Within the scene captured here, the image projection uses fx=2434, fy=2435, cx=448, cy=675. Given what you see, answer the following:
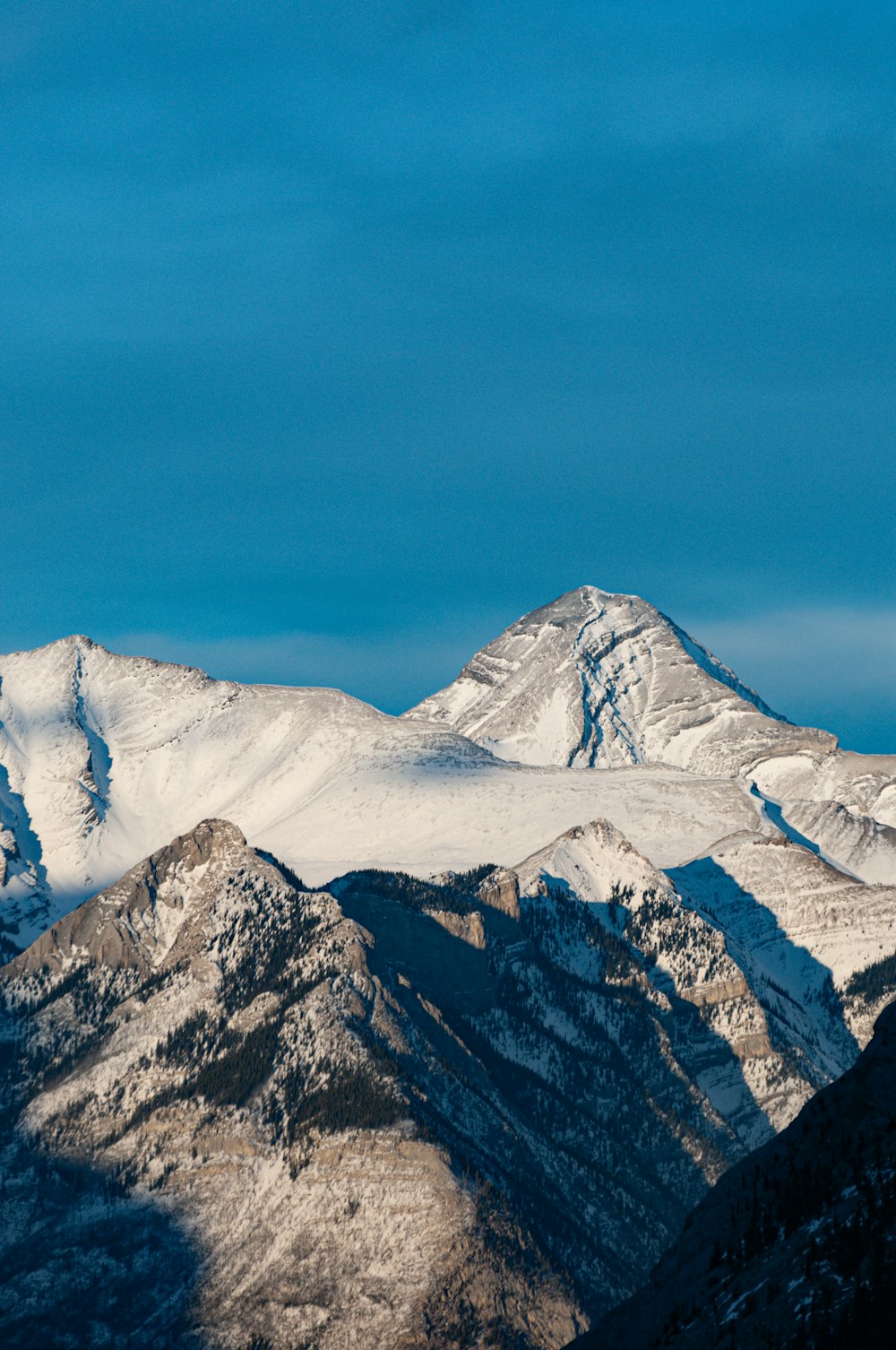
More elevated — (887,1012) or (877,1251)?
(887,1012)

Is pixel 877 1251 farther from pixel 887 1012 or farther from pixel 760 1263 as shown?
pixel 887 1012

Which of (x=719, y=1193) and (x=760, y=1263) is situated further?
(x=719, y=1193)

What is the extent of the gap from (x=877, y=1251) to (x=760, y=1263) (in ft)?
62.8

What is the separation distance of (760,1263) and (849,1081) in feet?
68.5

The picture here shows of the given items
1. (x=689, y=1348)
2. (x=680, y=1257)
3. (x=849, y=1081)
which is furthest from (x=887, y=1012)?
(x=689, y=1348)

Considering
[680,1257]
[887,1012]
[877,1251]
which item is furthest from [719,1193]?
[877,1251]

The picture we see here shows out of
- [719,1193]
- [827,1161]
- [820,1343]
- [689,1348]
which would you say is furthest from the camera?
[719,1193]

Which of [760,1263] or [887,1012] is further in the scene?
[887,1012]

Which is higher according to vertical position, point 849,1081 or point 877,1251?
point 849,1081

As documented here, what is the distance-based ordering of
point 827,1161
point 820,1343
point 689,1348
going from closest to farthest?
point 820,1343, point 689,1348, point 827,1161

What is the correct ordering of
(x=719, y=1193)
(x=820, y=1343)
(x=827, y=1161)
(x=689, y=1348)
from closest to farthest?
(x=820, y=1343) < (x=689, y=1348) < (x=827, y=1161) < (x=719, y=1193)

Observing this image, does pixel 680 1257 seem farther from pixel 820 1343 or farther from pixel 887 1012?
pixel 820 1343

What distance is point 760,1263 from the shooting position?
152500mm

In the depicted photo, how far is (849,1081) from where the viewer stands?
170 metres
